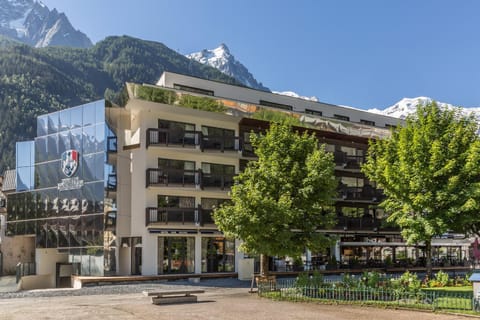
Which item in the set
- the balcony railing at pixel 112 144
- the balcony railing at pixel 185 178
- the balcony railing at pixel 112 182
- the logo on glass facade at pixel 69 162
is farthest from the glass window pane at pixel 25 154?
the balcony railing at pixel 185 178

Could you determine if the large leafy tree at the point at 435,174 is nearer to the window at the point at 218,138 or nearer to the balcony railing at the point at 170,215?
the window at the point at 218,138

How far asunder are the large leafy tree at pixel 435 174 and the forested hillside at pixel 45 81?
320ft

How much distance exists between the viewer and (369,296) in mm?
22234

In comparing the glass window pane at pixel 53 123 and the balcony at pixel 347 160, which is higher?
the glass window pane at pixel 53 123

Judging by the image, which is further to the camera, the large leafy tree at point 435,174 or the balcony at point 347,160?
the balcony at point 347,160

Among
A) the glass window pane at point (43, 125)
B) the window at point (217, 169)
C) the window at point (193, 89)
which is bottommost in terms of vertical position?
the window at point (217, 169)

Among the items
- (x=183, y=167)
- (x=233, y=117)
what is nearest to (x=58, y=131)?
(x=183, y=167)

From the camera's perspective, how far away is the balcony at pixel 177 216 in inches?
1497

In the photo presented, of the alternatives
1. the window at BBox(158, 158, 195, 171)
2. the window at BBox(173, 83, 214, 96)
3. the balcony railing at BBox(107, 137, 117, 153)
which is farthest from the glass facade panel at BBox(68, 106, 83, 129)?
the window at BBox(173, 83, 214, 96)

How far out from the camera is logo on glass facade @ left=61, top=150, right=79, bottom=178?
40.2 meters

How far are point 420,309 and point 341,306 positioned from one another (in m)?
3.07

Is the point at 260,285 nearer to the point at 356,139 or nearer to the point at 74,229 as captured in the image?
the point at 74,229

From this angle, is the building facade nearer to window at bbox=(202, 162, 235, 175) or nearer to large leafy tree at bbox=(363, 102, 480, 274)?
window at bbox=(202, 162, 235, 175)

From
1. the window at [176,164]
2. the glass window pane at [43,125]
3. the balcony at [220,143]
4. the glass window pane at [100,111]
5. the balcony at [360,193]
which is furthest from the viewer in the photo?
the balcony at [360,193]
